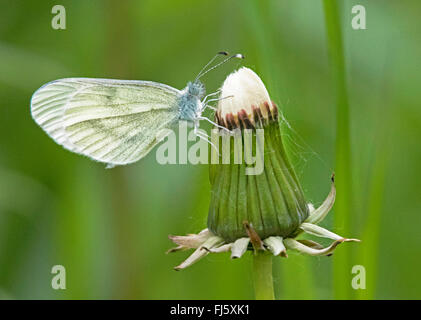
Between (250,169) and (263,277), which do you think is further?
(250,169)

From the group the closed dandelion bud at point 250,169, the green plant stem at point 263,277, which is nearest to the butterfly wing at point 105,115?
the closed dandelion bud at point 250,169

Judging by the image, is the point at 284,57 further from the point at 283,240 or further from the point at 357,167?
the point at 283,240

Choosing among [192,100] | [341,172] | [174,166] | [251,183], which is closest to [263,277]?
[251,183]

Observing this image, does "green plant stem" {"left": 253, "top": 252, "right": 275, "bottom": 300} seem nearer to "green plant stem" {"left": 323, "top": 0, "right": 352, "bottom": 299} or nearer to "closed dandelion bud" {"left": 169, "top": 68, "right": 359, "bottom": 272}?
"closed dandelion bud" {"left": 169, "top": 68, "right": 359, "bottom": 272}

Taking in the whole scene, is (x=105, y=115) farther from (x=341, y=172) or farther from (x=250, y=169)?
(x=341, y=172)

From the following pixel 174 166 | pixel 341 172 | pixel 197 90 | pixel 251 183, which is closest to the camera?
pixel 251 183

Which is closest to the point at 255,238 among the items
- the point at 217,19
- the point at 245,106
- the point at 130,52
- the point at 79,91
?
the point at 245,106

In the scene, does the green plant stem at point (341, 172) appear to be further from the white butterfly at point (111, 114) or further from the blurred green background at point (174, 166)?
the white butterfly at point (111, 114)
